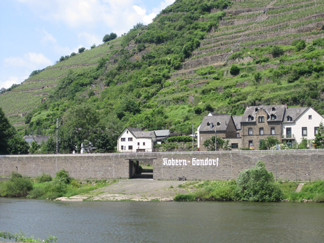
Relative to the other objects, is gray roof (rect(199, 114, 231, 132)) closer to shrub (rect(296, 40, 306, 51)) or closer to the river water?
the river water

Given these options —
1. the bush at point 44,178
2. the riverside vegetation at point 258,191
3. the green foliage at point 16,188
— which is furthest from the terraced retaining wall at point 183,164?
the green foliage at point 16,188

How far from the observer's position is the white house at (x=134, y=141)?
74562 mm

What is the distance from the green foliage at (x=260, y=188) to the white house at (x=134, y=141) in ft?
112

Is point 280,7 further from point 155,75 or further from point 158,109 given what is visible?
point 158,109

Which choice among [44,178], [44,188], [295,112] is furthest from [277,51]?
[44,188]

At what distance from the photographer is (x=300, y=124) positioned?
60.0 meters

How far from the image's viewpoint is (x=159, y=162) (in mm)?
52656

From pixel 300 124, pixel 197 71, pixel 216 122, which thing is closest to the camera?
pixel 300 124

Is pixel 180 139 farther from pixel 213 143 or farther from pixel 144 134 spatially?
pixel 213 143

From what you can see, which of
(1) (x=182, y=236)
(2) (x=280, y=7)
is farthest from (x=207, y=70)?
(1) (x=182, y=236)

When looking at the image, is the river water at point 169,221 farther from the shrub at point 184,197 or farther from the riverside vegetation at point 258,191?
the riverside vegetation at point 258,191

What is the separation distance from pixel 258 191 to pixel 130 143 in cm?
3770

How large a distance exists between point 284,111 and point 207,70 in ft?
147

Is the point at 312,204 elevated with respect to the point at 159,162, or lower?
lower
